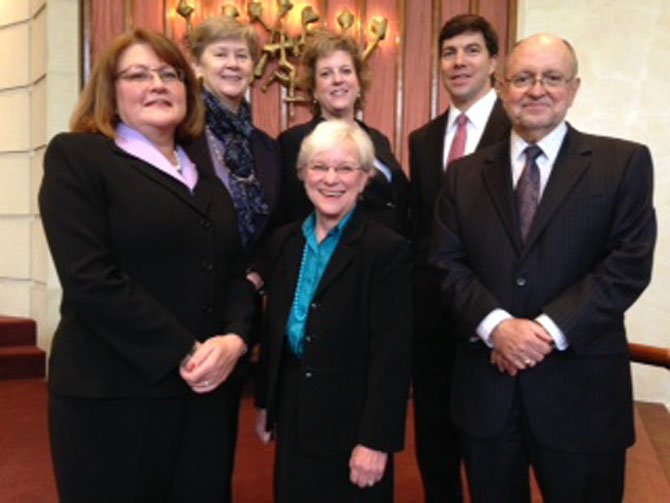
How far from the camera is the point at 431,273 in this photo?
229 centimetres

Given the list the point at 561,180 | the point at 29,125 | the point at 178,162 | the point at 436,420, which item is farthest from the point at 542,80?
the point at 29,125

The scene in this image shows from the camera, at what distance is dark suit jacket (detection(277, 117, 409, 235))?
2283 mm

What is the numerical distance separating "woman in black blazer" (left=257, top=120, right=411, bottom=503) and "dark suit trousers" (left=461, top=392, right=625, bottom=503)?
23 centimetres

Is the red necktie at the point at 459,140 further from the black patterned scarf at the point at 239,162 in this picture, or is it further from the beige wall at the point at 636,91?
the beige wall at the point at 636,91

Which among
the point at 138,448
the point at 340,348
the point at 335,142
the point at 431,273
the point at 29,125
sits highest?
Result: the point at 29,125

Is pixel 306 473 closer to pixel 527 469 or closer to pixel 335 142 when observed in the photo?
pixel 527 469

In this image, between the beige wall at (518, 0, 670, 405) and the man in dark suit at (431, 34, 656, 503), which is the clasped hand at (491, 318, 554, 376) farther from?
the beige wall at (518, 0, 670, 405)

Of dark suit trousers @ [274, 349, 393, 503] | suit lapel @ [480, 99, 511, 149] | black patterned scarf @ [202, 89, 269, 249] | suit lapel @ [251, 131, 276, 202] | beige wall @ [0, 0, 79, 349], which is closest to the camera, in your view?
dark suit trousers @ [274, 349, 393, 503]

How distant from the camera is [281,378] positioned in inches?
70.7

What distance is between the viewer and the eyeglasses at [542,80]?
5.73ft

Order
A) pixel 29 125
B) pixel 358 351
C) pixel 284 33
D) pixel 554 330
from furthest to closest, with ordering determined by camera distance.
A: pixel 29 125, pixel 284 33, pixel 358 351, pixel 554 330

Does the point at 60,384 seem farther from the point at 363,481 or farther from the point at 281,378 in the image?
the point at 363,481

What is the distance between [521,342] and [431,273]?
2.20ft

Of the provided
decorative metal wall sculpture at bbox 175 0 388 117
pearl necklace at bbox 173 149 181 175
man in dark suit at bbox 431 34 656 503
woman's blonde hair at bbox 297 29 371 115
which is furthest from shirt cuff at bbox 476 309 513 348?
decorative metal wall sculpture at bbox 175 0 388 117
